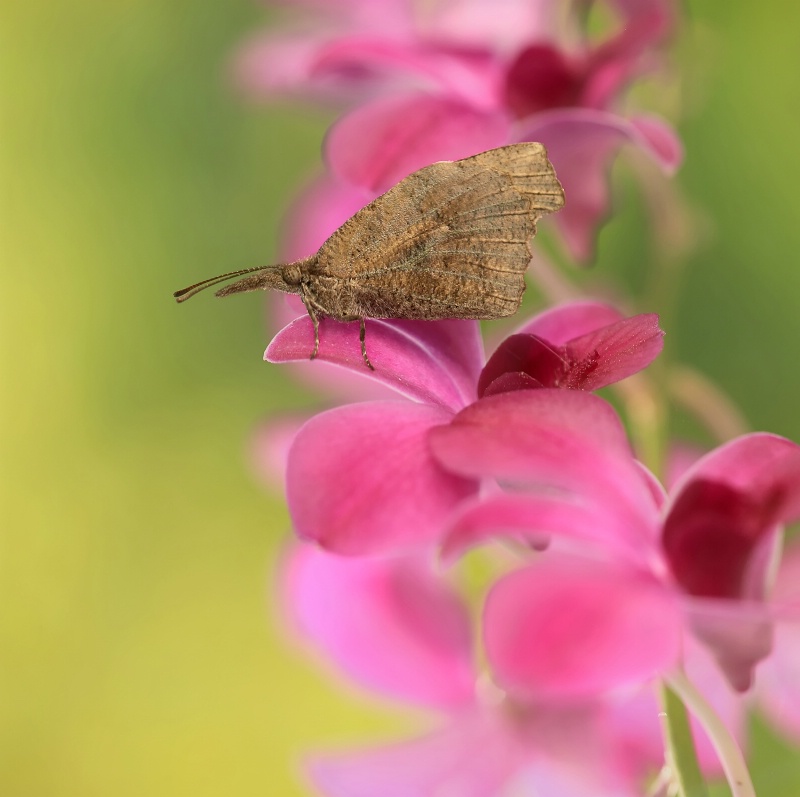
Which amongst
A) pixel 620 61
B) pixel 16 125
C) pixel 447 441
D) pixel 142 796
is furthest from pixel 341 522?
pixel 16 125

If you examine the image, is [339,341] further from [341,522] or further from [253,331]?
[253,331]

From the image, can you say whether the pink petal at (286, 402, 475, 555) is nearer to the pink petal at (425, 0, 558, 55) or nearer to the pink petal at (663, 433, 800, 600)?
the pink petal at (663, 433, 800, 600)

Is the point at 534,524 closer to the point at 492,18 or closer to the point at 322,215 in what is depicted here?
the point at 322,215

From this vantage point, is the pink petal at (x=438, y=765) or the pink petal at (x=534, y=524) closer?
the pink petal at (x=534, y=524)

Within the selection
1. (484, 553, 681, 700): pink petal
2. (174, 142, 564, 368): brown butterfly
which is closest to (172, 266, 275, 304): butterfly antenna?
(174, 142, 564, 368): brown butterfly

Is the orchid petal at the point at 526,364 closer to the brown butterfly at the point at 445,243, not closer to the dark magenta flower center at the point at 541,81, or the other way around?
the brown butterfly at the point at 445,243

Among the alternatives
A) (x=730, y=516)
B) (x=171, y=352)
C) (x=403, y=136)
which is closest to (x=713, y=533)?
(x=730, y=516)

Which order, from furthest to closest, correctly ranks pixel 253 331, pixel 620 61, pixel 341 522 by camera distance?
pixel 253 331, pixel 620 61, pixel 341 522

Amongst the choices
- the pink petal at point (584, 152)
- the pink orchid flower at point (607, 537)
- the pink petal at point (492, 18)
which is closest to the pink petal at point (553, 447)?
the pink orchid flower at point (607, 537)
